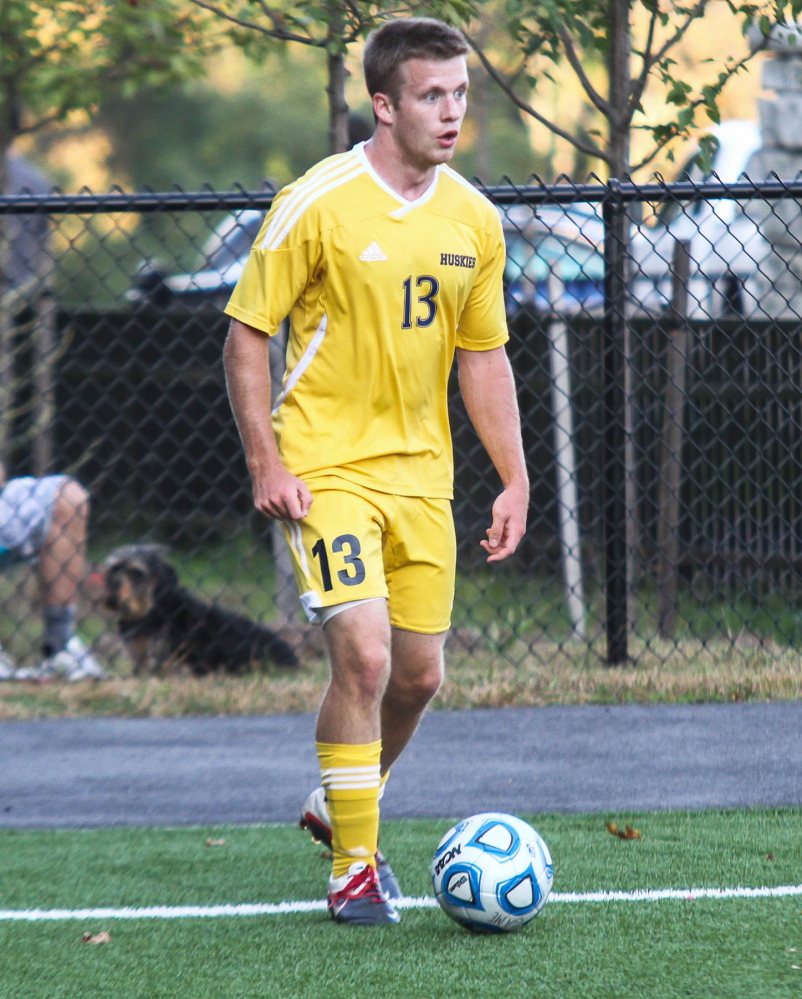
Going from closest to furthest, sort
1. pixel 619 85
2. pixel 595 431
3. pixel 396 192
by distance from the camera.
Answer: pixel 396 192
pixel 619 85
pixel 595 431

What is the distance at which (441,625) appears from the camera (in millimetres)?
3312

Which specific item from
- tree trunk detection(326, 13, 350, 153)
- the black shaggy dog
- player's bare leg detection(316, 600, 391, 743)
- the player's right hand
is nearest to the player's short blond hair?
the player's right hand

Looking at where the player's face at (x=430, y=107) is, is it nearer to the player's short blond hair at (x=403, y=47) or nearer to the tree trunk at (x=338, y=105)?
the player's short blond hair at (x=403, y=47)

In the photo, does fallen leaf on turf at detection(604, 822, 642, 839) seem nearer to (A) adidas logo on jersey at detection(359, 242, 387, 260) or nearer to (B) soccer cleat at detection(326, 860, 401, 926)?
(B) soccer cleat at detection(326, 860, 401, 926)

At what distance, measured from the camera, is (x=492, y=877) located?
9.57 ft

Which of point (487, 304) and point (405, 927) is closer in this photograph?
point (405, 927)

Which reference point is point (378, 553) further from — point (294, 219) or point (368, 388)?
point (294, 219)

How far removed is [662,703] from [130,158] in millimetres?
31070

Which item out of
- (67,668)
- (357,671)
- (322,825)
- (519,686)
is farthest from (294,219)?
(67,668)

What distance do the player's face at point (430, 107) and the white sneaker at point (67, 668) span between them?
12.9 feet

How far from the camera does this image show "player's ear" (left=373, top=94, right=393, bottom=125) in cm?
310

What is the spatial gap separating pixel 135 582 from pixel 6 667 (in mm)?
783

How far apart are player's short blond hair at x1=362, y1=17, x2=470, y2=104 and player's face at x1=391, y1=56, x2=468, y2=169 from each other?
17mm

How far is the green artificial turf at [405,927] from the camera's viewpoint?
2.69 metres
